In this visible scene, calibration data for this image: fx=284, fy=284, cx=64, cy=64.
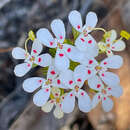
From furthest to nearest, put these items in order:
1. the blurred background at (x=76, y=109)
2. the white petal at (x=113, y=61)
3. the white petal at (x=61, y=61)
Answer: the blurred background at (x=76, y=109) < the white petal at (x=113, y=61) < the white petal at (x=61, y=61)

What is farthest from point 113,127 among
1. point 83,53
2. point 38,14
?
point 38,14

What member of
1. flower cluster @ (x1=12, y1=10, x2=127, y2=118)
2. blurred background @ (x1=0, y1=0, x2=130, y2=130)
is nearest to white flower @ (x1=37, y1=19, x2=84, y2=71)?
flower cluster @ (x1=12, y1=10, x2=127, y2=118)

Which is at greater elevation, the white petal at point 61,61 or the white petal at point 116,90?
the white petal at point 61,61

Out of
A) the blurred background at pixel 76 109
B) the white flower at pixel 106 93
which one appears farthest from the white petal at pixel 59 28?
the blurred background at pixel 76 109

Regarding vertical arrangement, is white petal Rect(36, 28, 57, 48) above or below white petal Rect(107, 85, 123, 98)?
above

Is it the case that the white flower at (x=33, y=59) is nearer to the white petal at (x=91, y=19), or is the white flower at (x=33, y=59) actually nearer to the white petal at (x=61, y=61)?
the white petal at (x=61, y=61)

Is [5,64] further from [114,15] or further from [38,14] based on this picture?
[114,15]

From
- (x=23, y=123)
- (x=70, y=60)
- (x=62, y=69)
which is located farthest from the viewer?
(x=23, y=123)

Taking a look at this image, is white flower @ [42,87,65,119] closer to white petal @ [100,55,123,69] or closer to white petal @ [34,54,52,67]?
white petal @ [34,54,52,67]
